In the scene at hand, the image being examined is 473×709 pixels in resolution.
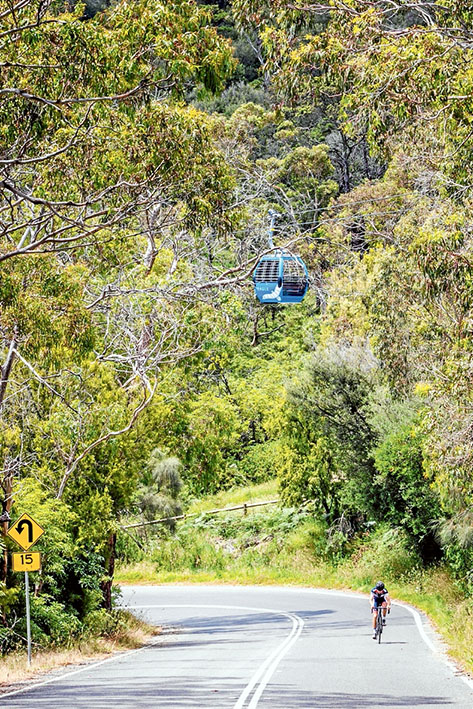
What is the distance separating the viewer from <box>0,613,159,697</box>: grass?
16.9 m

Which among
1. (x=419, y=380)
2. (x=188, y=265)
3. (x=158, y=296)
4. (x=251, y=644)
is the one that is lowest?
(x=251, y=644)

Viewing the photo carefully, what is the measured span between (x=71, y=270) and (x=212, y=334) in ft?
25.5

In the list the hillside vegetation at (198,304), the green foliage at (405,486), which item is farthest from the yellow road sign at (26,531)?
the green foliage at (405,486)

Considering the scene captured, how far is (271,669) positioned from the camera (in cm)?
1569

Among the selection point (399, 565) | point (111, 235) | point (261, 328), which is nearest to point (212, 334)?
point (111, 235)

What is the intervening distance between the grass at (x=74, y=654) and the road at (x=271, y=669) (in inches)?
20.9

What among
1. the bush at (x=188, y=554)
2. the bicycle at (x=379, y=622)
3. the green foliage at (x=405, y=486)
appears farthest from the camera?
the bush at (x=188, y=554)

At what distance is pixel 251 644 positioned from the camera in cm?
2058

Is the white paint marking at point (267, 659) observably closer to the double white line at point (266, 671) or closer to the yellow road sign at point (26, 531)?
the double white line at point (266, 671)

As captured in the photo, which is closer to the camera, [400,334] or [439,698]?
[439,698]

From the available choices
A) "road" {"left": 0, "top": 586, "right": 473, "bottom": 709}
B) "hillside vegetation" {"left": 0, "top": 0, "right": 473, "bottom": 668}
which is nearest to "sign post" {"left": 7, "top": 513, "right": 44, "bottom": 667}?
"hillside vegetation" {"left": 0, "top": 0, "right": 473, "bottom": 668}

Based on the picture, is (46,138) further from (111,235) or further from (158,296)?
(158,296)

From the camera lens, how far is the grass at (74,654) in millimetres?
16891

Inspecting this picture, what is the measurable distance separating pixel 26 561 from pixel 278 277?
691cm
